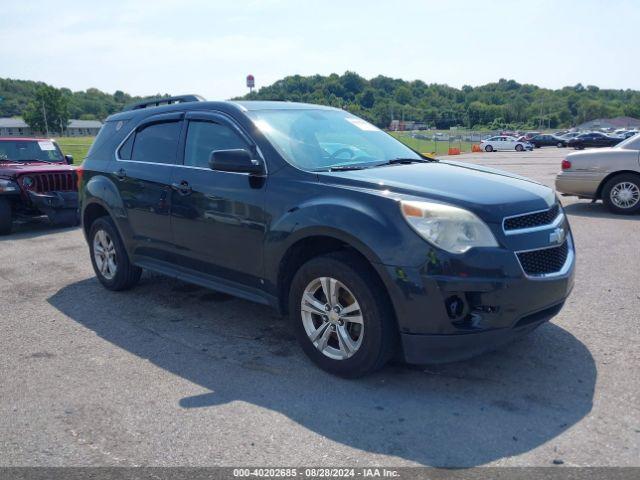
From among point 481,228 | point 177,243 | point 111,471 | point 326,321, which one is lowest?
point 111,471

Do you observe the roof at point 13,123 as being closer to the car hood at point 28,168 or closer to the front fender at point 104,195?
the car hood at point 28,168

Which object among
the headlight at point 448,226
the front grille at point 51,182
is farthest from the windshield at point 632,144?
the front grille at point 51,182

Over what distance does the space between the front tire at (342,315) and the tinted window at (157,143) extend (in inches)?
76.8

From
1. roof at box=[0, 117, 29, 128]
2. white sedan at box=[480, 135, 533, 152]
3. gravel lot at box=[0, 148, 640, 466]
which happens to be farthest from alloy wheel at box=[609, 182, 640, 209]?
roof at box=[0, 117, 29, 128]

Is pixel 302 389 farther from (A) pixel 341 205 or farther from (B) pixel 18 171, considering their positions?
(B) pixel 18 171

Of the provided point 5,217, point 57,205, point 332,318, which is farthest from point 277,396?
point 5,217

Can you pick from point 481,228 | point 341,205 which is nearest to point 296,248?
point 341,205

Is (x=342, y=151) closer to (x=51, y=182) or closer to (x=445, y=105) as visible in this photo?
(x=51, y=182)

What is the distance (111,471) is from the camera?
286 cm

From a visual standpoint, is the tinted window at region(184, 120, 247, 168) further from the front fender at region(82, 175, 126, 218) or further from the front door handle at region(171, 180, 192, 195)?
the front fender at region(82, 175, 126, 218)

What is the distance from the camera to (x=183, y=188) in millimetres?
4789

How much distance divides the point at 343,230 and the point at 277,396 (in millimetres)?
1103

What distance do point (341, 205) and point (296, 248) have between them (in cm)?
53

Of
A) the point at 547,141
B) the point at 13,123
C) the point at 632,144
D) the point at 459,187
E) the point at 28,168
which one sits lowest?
the point at 547,141
